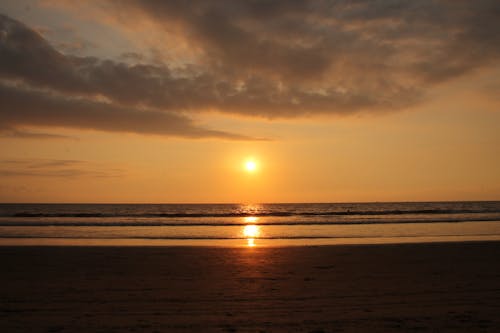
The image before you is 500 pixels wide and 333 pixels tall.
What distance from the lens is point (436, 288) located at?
1028 cm

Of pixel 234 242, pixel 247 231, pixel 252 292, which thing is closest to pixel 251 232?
pixel 247 231

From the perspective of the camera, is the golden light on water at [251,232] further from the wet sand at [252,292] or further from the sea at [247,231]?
the wet sand at [252,292]

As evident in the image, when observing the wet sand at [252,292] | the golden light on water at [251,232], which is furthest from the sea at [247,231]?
the wet sand at [252,292]

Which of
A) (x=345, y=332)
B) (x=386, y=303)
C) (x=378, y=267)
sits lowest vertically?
(x=345, y=332)

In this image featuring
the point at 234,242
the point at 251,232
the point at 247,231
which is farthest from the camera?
the point at 247,231

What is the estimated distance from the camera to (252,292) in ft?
32.8

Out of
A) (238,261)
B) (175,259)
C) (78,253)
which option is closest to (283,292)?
(238,261)

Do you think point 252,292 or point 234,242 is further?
point 234,242

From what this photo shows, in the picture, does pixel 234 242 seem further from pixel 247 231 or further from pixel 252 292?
pixel 252 292

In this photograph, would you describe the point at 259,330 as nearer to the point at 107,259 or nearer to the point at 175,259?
the point at 175,259

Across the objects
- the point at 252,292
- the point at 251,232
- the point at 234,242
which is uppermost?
the point at 251,232

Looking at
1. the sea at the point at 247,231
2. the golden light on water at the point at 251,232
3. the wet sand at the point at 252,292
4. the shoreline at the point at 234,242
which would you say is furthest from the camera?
the golden light on water at the point at 251,232

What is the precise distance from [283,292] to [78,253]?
431 inches

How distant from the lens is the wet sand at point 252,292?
7.48m
